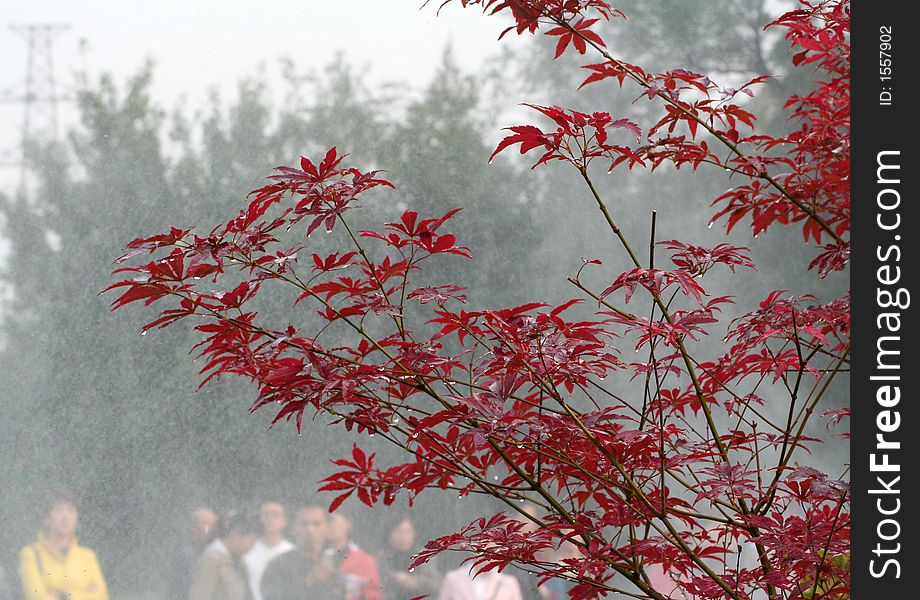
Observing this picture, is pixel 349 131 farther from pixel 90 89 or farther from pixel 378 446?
pixel 378 446

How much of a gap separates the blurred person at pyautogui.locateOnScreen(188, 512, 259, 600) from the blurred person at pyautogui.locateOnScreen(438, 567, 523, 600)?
1.84 ft

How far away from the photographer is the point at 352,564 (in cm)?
262

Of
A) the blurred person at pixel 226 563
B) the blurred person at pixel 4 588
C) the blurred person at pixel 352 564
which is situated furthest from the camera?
the blurred person at pixel 352 564

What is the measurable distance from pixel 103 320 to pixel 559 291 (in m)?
1.33

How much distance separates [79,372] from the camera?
98.9 inches

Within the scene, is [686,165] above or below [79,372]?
above

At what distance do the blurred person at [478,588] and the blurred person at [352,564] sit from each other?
197 millimetres

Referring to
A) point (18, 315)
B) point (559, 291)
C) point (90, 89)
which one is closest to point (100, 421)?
point (18, 315)

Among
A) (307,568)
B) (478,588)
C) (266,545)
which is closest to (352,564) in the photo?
(307,568)

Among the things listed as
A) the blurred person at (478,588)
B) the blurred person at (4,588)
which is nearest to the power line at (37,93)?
the blurred person at (4,588)

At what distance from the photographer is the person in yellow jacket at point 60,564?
2414 millimetres

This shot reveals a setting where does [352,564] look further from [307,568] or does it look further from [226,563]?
[226,563]

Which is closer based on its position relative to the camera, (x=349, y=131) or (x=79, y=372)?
(x=79, y=372)

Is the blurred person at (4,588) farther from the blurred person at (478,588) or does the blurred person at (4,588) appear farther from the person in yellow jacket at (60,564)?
the blurred person at (478,588)
